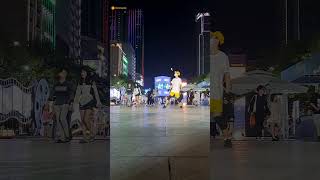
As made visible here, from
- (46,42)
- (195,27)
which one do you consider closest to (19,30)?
(46,42)

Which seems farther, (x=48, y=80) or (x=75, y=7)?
(x=48, y=80)

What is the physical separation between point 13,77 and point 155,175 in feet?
18.8

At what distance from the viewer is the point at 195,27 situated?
31.5ft

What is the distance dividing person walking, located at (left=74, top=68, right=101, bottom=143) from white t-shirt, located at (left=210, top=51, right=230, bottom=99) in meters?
2.25

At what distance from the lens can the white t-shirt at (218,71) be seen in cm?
937

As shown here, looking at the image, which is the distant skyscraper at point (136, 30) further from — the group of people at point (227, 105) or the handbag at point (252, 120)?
the handbag at point (252, 120)

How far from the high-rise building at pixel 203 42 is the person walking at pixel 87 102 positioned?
80.6 inches

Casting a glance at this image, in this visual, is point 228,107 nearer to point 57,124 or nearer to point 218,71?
point 218,71

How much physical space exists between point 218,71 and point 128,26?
1704 mm

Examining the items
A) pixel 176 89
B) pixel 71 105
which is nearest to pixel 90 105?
pixel 71 105

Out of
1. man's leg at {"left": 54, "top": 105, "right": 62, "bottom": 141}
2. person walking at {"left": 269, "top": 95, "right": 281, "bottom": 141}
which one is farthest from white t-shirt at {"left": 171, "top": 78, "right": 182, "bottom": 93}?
man's leg at {"left": 54, "top": 105, "right": 62, "bottom": 141}

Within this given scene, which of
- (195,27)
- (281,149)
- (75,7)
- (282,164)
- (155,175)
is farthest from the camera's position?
(281,149)

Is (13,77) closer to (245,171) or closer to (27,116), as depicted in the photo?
(27,116)

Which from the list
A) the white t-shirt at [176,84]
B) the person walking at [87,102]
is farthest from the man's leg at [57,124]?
the white t-shirt at [176,84]
